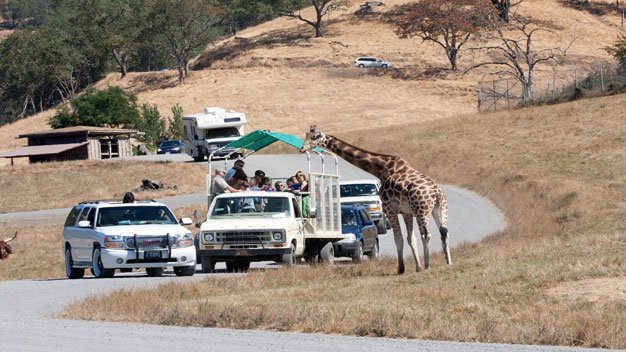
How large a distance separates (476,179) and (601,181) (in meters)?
12.4

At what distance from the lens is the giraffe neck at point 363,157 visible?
2392 cm

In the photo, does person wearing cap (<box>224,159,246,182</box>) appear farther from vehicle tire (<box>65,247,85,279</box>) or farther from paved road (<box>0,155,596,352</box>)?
paved road (<box>0,155,596,352</box>)

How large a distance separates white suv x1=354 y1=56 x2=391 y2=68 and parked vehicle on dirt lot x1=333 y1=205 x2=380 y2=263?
93219 millimetres

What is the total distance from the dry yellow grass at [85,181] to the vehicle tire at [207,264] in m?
36.7

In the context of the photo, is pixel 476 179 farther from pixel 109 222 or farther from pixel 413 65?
pixel 413 65

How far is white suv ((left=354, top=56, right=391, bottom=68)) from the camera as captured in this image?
123312 millimetres

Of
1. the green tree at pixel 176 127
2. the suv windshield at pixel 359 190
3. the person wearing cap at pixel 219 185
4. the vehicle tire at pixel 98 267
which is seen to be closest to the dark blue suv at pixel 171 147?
the green tree at pixel 176 127

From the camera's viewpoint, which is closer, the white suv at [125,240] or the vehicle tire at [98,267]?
the white suv at [125,240]

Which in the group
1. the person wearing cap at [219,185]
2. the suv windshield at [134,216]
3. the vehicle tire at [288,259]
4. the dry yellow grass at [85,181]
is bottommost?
the dry yellow grass at [85,181]

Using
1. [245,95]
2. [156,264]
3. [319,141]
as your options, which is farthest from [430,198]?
[245,95]

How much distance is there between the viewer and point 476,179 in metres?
57.4

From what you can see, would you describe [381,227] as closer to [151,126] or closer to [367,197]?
[367,197]

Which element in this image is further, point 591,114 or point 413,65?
point 413,65

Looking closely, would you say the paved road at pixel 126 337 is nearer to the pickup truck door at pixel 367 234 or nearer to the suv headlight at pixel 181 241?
the suv headlight at pixel 181 241
